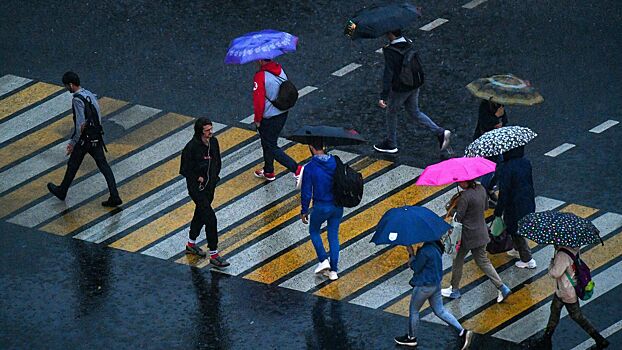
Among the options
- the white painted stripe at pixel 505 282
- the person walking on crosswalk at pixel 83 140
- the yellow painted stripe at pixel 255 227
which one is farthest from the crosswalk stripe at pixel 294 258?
the person walking on crosswalk at pixel 83 140

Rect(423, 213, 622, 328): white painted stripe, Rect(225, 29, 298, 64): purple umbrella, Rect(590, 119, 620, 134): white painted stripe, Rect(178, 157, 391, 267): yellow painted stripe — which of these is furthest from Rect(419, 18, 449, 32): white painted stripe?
Rect(423, 213, 622, 328): white painted stripe

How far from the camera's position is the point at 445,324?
A: 18.2 metres

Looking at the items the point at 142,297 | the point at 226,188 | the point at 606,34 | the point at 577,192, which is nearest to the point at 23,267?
the point at 142,297

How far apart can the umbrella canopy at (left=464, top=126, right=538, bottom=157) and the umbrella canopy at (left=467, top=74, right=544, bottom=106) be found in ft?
3.37

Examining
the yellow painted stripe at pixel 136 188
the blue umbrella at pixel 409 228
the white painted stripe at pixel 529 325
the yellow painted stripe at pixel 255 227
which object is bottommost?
the white painted stripe at pixel 529 325

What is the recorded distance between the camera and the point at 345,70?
2364 cm

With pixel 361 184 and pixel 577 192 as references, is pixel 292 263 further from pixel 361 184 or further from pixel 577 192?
pixel 577 192

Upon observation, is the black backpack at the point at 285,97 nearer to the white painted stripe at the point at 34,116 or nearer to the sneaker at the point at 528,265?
the sneaker at the point at 528,265

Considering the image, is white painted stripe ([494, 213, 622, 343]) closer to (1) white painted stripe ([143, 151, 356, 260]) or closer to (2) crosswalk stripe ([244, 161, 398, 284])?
(2) crosswalk stripe ([244, 161, 398, 284])

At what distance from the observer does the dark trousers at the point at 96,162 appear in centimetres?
2045

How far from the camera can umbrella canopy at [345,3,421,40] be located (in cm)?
2120

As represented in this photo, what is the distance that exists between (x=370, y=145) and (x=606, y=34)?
4.80 metres

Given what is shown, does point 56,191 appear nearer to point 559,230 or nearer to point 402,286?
point 402,286

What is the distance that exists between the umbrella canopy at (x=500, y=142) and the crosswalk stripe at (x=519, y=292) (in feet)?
5.21
